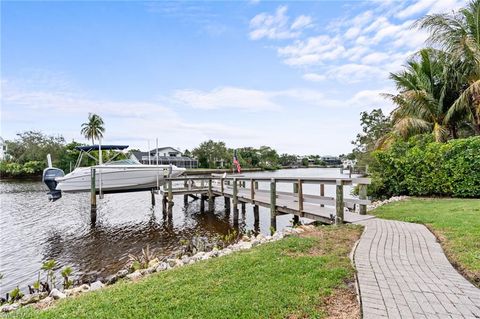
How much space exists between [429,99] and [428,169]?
501 cm

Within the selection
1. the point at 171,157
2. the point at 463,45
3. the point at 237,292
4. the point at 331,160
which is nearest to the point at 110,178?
the point at 237,292

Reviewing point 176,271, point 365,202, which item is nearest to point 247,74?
point 365,202

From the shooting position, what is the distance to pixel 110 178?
1691cm

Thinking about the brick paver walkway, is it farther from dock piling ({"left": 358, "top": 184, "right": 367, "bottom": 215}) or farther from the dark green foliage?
the dark green foliage

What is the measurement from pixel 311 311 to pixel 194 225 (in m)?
11.1

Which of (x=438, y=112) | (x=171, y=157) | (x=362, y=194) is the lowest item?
(x=362, y=194)

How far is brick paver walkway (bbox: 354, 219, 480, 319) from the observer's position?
9.68 feet

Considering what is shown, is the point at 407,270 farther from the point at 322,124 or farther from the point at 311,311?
the point at 322,124

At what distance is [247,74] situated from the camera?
60.1 feet

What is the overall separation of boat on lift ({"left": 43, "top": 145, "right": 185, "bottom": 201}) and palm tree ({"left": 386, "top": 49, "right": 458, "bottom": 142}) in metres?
14.2

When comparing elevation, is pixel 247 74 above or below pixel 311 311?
above

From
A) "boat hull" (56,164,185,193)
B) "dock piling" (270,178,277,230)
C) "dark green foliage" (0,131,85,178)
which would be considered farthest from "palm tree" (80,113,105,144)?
"dock piling" (270,178,277,230)

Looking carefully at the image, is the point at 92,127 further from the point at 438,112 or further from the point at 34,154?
the point at 438,112

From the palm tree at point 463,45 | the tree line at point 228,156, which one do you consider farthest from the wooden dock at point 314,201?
the tree line at point 228,156
